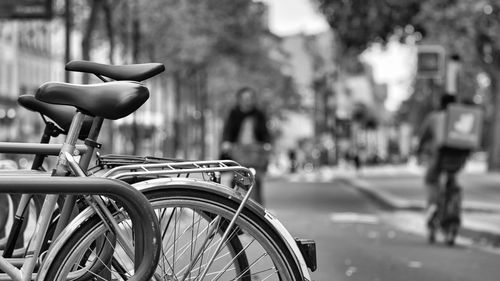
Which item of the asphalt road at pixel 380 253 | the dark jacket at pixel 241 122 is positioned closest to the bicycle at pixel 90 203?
the asphalt road at pixel 380 253

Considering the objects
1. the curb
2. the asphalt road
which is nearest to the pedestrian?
the curb

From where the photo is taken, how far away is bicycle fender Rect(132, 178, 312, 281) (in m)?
3.42

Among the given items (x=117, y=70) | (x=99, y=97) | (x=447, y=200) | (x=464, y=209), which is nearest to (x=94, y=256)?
(x=99, y=97)

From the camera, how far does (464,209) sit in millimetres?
16906

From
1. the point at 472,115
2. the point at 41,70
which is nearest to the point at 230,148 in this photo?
the point at 472,115

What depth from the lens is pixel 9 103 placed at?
6356cm

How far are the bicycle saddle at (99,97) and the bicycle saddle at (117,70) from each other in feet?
0.20

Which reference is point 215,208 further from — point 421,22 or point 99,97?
point 421,22

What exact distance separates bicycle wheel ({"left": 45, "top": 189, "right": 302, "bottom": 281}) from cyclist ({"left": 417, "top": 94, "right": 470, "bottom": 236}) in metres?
8.07

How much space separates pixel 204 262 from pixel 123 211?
355 mm

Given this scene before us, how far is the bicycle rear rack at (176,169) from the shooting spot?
3.45 meters

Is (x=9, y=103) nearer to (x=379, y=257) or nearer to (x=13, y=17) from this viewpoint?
(x=13, y=17)

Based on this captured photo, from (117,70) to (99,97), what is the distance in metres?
0.13

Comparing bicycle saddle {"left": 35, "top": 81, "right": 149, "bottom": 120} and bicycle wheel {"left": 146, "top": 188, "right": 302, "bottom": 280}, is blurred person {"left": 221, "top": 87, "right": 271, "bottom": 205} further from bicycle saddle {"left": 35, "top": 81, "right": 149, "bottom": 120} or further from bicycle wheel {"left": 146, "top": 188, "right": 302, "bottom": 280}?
bicycle saddle {"left": 35, "top": 81, "right": 149, "bottom": 120}
